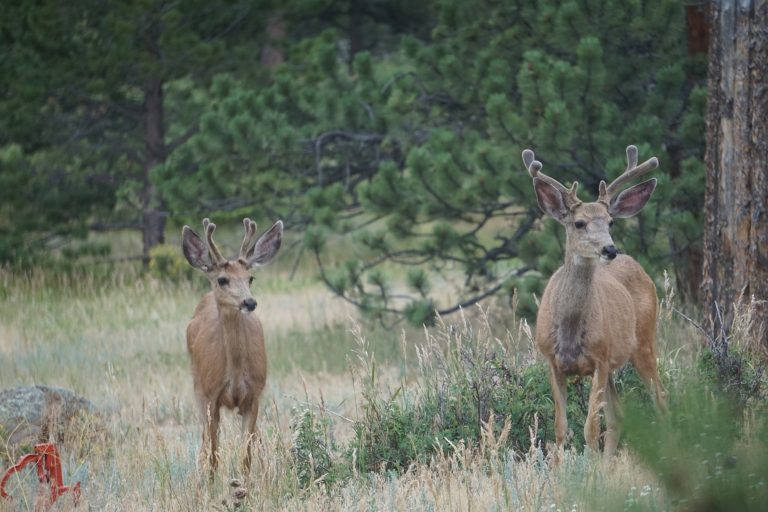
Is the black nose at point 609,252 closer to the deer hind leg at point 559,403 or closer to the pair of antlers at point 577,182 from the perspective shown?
the pair of antlers at point 577,182

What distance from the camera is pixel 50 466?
655cm

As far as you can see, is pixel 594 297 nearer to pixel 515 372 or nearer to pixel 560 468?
pixel 515 372

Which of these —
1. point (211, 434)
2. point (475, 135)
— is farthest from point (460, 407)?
point (475, 135)

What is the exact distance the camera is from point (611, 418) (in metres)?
7.31

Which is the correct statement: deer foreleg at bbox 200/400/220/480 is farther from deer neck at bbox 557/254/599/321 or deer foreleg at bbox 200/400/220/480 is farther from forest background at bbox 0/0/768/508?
deer neck at bbox 557/254/599/321

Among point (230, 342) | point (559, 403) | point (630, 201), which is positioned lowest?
point (559, 403)

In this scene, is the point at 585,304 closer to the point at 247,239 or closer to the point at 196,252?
the point at 247,239

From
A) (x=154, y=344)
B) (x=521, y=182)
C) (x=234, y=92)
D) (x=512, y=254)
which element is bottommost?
(x=154, y=344)

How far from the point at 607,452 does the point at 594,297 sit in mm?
911

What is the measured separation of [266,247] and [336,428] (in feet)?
5.36

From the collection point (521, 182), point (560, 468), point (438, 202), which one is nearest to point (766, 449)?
point (560, 468)

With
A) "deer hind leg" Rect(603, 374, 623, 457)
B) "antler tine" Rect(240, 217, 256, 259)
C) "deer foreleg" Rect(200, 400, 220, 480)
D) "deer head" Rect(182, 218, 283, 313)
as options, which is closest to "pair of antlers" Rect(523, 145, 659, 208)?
"deer hind leg" Rect(603, 374, 623, 457)

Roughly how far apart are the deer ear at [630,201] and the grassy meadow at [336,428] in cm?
84

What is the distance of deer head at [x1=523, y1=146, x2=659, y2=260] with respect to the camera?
22.8 feet
